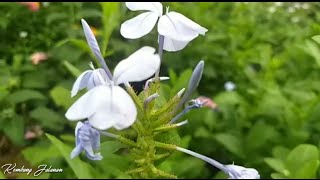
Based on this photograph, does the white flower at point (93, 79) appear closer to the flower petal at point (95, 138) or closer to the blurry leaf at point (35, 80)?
the flower petal at point (95, 138)

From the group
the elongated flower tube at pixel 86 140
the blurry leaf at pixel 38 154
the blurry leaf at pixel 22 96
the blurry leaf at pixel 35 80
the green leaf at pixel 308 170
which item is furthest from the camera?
the blurry leaf at pixel 35 80

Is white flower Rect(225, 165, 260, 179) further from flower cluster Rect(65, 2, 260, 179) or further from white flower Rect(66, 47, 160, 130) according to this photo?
white flower Rect(66, 47, 160, 130)

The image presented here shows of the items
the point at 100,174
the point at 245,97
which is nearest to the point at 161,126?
the point at 100,174

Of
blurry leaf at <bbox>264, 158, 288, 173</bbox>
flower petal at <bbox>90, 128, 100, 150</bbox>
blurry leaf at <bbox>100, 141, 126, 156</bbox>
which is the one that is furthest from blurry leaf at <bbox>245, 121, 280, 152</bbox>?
flower petal at <bbox>90, 128, 100, 150</bbox>

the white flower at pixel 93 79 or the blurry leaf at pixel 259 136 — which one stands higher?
the white flower at pixel 93 79

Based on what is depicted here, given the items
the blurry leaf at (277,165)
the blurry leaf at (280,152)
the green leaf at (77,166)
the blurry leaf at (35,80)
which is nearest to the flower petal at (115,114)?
the green leaf at (77,166)

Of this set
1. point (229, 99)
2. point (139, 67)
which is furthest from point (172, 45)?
point (229, 99)
